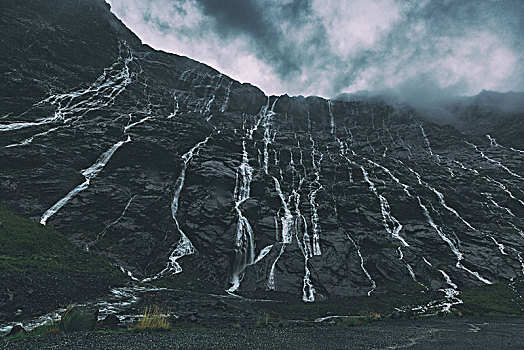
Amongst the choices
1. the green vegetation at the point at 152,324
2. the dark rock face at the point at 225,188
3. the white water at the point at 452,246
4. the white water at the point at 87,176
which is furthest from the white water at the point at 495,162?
the white water at the point at 87,176

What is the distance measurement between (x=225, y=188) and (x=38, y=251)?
23152mm

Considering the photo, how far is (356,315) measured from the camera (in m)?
24.4

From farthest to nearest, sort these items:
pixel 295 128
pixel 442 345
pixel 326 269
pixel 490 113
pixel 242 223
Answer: pixel 490 113, pixel 295 128, pixel 242 223, pixel 326 269, pixel 442 345

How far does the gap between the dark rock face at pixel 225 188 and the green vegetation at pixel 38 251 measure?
2629mm

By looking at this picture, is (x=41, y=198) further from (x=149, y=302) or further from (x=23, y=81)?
(x=23, y=81)

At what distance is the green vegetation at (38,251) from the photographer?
22.3 m

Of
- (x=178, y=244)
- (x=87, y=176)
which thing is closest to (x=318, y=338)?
(x=178, y=244)

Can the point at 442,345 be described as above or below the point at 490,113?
below

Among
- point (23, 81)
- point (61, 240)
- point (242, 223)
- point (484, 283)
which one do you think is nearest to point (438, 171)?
point (484, 283)

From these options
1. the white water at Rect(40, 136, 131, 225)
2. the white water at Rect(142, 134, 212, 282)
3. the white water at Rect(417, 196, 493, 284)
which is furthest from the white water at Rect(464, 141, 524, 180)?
the white water at Rect(40, 136, 131, 225)

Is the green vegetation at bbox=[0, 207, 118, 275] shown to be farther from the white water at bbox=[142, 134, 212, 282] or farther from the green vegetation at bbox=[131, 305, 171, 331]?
the green vegetation at bbox=[131, 305, 171, 331]

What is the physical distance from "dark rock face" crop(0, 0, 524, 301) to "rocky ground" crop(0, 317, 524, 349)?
35.0ft

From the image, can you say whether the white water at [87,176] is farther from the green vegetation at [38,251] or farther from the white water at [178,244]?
the white water at [178,244]

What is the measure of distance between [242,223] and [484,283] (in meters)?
28.8
